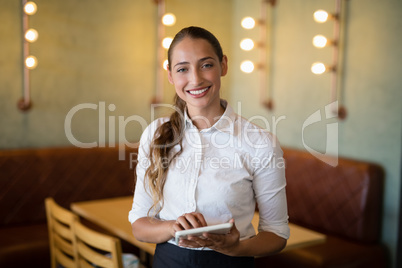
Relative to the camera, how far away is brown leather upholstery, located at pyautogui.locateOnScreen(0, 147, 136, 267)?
293 cm

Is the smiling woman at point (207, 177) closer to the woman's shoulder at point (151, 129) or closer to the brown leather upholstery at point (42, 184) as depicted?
the woman's shoulder at point (151, 129)

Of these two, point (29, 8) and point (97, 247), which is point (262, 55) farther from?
point (97, 247)

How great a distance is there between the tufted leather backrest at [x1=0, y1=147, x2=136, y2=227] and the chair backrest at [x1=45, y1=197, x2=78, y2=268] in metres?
1.14

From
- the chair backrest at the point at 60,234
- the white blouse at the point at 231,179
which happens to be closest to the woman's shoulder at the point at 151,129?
the white blouse at the point at 231,179

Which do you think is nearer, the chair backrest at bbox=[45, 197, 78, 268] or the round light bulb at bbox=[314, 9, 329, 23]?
the chair backrest at bbox=[45, 197, 78, 268]

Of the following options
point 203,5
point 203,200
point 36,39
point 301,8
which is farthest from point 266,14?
point 203,200

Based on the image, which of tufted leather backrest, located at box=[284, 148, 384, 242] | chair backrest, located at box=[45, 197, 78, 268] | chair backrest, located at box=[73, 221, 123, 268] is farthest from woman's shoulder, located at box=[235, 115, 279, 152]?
tufted leather backrest, located at box=[284, 148, 384, 242]

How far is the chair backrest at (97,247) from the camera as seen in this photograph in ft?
5.60

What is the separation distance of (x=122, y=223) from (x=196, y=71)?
53.4 inches

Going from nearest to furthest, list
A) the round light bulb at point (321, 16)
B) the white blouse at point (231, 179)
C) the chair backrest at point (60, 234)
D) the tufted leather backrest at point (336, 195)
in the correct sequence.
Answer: the white blouse at point (231, 179), the chair backrest at point (60, 234), the tufted leather backrest at point (336, 195), the round light bulb at point (321, 16)

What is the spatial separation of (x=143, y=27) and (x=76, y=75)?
2.65 ft

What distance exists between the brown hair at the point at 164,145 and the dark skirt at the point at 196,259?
14cm

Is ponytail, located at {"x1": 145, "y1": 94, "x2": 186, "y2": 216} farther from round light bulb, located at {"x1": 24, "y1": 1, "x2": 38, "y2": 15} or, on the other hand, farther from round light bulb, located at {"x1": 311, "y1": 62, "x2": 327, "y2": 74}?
round light bulb, located at {"x1": 24, "y1": 1, "x2": 38, "y2": 15}

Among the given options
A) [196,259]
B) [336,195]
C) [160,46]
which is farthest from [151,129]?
[160,46]
